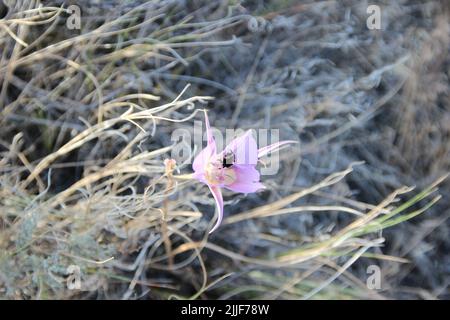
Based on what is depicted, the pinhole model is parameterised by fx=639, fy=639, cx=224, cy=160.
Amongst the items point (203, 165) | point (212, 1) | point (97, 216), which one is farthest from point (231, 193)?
point (212, 1)

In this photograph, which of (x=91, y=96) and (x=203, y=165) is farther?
(x=91, y=96)

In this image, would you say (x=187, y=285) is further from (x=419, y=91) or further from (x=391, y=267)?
(x=419, y=91)

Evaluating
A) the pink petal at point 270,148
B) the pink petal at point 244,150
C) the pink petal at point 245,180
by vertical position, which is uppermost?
the pink petal at point 244,150

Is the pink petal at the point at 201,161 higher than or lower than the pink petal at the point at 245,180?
higher

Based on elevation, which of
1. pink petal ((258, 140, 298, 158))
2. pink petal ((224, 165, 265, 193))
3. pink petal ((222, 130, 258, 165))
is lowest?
Result: pink petal ((224, 165, 265, 193))

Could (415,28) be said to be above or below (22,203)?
above

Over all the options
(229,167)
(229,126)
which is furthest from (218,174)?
(229,126)
